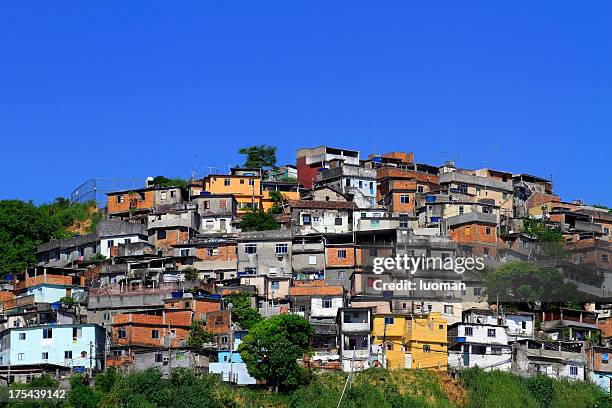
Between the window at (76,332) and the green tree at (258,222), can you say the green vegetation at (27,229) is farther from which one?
the window at (76,332)

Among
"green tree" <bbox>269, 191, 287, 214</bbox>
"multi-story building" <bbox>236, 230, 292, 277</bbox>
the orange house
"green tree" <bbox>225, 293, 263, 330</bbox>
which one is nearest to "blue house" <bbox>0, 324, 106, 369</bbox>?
the orange house

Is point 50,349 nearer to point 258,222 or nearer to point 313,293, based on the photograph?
point 313,293

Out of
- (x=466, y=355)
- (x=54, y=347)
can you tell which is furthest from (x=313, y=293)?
(x=54, y=347)

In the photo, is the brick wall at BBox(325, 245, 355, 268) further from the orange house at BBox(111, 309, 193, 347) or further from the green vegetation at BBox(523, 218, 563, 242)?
the green vegetation at BBox(523, 218, 563, 242)

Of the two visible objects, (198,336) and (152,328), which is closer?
(198,336)

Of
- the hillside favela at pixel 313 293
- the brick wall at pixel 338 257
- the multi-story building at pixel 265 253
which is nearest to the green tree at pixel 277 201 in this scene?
the hillside favela at pixel 313 293

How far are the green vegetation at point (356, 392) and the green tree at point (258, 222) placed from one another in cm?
1341

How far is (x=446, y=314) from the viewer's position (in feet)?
166

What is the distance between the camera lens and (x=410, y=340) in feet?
157

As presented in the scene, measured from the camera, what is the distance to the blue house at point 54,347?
46.4m

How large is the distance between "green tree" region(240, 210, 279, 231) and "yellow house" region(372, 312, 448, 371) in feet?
36.7

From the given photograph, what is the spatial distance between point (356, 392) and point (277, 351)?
2.87m

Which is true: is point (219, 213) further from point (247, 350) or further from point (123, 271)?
point (247, 350)

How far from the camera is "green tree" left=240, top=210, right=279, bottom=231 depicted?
190 feet
